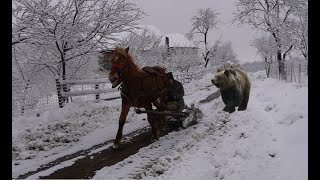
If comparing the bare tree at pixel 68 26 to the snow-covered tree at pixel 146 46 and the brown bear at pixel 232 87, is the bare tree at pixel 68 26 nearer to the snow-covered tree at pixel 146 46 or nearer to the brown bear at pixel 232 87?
the snow-covered tree at pixel 146 46

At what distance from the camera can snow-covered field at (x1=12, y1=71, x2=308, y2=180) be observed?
5992 millimetres

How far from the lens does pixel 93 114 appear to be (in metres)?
11.3

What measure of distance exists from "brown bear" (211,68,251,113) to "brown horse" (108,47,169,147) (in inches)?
73.7

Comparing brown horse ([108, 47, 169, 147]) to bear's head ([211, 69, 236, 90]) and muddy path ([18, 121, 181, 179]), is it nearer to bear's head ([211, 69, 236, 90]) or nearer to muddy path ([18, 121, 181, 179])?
muddy path ([18, 121, 181, 179])

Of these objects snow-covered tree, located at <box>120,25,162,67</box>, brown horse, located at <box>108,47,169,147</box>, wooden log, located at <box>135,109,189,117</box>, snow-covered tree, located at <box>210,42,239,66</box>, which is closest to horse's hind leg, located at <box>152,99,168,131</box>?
brown horse, located at <box>108,47,169,147</box>

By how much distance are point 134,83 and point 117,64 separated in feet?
3.08

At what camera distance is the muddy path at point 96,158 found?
6.13 m

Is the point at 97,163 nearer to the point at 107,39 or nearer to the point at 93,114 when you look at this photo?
the point at 93,114

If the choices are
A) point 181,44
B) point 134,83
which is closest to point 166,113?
point 134,83

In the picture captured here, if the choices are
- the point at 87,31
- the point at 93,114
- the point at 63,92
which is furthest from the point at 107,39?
the point at 93,114

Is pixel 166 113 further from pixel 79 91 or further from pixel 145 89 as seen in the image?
pixel 79 91

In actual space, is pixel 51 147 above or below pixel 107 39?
below

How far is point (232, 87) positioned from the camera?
21.7 feet

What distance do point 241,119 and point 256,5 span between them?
4949mm
